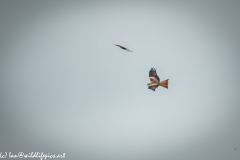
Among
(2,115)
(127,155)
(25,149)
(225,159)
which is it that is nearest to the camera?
(225,159)

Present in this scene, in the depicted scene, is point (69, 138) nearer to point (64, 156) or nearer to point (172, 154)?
point (64, 156)

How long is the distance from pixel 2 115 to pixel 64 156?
5027 mm

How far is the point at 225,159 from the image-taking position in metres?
9.81

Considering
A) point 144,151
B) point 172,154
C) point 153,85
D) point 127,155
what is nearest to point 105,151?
point 127,155

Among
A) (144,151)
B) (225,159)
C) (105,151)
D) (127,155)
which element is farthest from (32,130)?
(225,159)

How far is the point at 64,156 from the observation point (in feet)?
37.4

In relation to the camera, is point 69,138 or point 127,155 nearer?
point 127,155

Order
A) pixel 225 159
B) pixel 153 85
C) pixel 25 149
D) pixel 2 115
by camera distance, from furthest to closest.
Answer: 1. pixel 2 115
2. pixel 25 149
3. pixel 225 159
4. pixel 153 85

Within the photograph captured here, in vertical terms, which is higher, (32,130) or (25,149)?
(32,130)

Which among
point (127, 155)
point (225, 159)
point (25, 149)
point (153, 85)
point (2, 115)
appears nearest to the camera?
point (153, 85)

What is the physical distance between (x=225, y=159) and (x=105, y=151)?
21.0 ft

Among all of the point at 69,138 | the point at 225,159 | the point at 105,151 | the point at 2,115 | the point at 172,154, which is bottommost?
the point at 225,159

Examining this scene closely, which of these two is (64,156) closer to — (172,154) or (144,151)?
(144,151)

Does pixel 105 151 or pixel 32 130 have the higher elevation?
pixel 32 130
